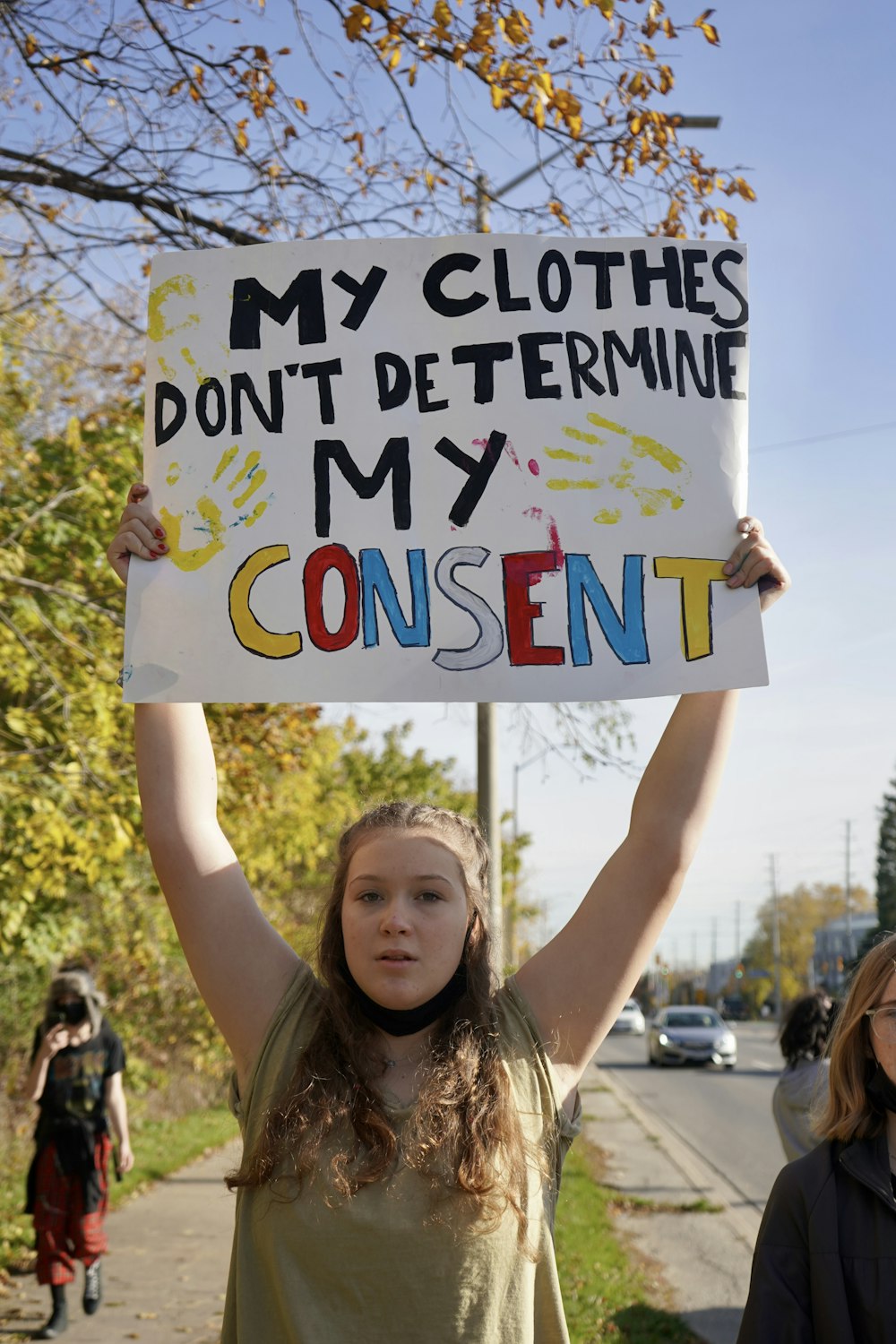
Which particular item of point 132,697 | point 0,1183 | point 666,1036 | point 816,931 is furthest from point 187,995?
point 816,931

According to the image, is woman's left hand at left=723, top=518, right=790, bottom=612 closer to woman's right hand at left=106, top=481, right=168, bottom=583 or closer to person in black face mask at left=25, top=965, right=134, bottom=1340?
woman's right hand at left=106, top=481, right=168, bottom=583

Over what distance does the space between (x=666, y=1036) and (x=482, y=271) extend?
28.1 m

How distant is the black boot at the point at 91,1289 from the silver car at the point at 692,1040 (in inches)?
923

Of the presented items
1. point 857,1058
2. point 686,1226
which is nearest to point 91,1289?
point 686,1226

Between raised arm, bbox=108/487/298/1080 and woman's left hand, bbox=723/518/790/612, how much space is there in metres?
1.07

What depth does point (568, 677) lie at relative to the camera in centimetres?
257

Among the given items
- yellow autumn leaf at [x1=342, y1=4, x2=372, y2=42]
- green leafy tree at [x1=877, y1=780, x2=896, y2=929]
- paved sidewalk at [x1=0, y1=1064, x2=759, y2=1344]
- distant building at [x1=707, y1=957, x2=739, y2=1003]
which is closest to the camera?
yellow autumn leaf at [x1=342, y1=4, x2=372, y2=42]

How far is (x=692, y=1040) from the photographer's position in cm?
2872

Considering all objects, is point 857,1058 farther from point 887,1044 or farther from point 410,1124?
point 410,1124

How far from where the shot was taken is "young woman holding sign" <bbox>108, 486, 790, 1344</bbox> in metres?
1.97

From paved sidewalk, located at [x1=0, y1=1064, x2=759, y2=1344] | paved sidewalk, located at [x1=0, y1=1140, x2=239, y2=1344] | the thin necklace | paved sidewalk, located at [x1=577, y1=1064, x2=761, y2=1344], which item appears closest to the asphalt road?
paved sidewalk, located at [x1=577, y1=1064, x2=761, y2=1344]

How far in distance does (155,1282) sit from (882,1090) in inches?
237

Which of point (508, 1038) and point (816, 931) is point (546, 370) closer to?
point (508, 1038)

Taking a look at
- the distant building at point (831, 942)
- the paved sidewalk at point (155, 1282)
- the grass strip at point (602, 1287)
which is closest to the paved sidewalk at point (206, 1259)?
the paved sidewalk at point (155, 1282)
